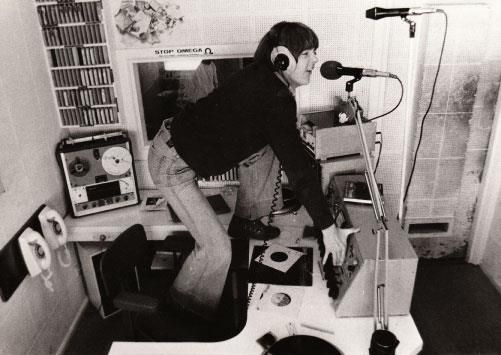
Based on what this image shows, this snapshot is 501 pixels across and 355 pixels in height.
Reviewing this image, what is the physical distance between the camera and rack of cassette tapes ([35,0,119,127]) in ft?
8.73

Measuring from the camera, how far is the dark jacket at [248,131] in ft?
6.12

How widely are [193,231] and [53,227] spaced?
907mm

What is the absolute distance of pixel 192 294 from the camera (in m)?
2.31

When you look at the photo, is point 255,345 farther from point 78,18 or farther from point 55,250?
point 78,18

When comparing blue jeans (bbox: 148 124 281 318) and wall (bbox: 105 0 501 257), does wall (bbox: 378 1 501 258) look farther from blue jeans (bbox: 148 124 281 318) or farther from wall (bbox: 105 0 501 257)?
blue jeans (bbox: 148 124 281 318)

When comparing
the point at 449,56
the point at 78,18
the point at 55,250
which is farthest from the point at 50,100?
the point at 449,56

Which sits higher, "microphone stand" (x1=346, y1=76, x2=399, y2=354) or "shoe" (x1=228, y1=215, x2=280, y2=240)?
"microphone stand" (x1=346, y1=76, x2=399, y2=354)

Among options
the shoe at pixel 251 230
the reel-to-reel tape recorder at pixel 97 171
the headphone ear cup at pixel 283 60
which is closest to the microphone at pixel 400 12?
the headphone ear cup at pixel 283 60

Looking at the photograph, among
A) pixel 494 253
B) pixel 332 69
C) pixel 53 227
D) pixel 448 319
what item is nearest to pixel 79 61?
pixel 53 227

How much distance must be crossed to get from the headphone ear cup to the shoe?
954 mm

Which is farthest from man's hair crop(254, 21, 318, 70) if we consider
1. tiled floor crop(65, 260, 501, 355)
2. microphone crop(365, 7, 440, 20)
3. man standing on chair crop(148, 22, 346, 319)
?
tiled floor crop(65, 260, 501, 355)

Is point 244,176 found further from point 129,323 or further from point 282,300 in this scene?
point 129,323

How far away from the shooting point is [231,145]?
79.4 inches

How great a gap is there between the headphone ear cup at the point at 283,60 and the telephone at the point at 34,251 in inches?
59.3
